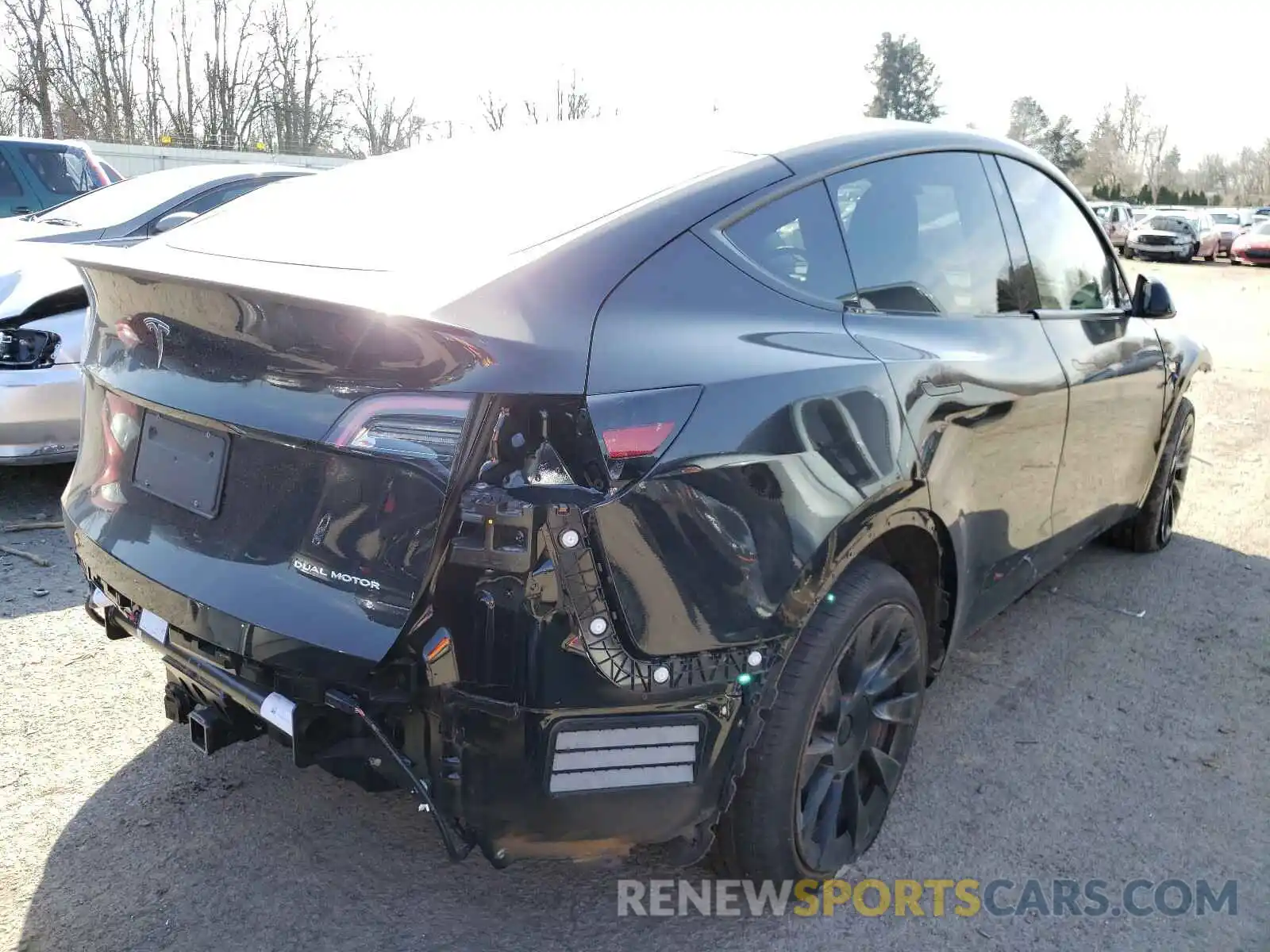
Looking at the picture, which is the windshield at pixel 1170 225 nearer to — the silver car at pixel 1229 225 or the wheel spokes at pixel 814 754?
the silver car at pixel 1229 225

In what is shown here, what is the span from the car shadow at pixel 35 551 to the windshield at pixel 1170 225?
100 ft

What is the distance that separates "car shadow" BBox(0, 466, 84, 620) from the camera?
3949 mm

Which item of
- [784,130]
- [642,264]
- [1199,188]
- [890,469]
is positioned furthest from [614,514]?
[1199,188]

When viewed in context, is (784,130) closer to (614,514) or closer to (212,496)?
(614,514)

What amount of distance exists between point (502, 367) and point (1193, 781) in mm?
2570

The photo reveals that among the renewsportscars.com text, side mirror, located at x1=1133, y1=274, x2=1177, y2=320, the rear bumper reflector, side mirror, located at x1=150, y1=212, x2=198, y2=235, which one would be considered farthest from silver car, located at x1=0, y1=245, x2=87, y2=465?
side mirror, located at x1=1133, y1=274, x2=1177, y2=320

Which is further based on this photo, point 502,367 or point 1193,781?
point 1193,781

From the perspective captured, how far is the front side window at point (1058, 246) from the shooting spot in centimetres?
343

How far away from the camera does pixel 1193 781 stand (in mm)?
3098

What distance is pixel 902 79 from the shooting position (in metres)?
64.2

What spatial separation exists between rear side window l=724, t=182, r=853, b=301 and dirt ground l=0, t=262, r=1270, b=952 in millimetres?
1472

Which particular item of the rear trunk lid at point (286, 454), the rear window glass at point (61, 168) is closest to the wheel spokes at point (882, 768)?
the rear trunk lid at point (286, 454)

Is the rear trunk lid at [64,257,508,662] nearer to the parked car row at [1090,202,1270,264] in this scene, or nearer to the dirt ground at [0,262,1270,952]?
the dirt ground at [0,262,1270,952]

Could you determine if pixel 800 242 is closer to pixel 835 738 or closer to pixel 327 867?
pixel 835 738
